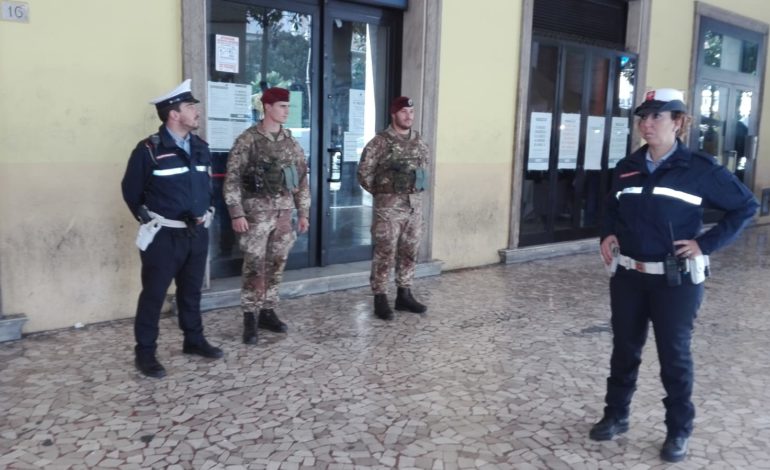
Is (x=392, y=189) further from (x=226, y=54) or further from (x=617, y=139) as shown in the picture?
(x=617, y=139)

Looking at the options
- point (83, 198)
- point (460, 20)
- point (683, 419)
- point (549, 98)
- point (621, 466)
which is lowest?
point (621, 466)

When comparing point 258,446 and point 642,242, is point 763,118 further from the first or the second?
point 258,446

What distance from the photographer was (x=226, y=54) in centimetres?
560

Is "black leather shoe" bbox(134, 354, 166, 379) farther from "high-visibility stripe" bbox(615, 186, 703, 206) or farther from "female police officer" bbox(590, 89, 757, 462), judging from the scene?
"high-visibility stripe" bbox(615, 186, 703, 206)

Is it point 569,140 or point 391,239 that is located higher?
point 569,140

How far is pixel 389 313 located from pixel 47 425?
2630mm

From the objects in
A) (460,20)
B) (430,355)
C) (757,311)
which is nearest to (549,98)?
(460,20)

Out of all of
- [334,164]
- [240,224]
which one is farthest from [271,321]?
[334,164]

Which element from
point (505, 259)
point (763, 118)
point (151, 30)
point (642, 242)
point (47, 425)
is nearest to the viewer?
point (642, 242)

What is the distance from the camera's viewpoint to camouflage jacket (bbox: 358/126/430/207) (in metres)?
5.17

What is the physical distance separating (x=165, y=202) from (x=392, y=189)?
1859 mm

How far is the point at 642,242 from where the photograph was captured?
10.1 ft

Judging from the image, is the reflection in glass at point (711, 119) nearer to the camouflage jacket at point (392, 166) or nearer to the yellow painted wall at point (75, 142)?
the camouflage jacket at point (392, 166)

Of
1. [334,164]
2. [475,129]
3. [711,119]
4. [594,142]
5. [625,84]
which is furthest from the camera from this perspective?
[711,119]
